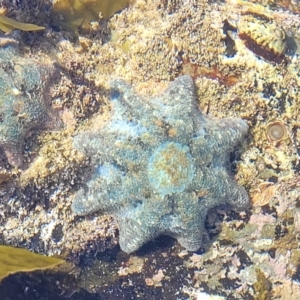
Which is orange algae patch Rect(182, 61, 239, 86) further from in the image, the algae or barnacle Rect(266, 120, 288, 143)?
the algae

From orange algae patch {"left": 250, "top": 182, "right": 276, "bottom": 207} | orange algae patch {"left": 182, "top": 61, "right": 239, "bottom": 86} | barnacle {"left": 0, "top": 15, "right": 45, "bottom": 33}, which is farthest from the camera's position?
orange algae patch {"left": 250, "top": 182, "right": 276, "bottom": 207}

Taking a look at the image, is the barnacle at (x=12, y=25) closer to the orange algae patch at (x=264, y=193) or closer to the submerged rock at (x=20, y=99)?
the submerged rock at (x=20, y=99)

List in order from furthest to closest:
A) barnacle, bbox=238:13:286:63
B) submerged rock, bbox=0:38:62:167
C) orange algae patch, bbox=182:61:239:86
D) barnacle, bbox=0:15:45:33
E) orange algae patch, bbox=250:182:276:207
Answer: orange algae patch, bbox=250:182:276:207 → orange algae patch, bbox=182:61:239:86 → barnacle, bbox=238:13:286:63 → barnacle, bbox=0:15:45:33 → submerged rock, bbox=0:38:62:167

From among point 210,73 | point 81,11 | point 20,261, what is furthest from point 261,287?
point 81,11

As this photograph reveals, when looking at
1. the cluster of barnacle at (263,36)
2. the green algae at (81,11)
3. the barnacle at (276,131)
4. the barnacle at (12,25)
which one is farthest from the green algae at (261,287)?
the barnacle at (12,25)

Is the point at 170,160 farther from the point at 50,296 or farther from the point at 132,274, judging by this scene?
the point at 50,296

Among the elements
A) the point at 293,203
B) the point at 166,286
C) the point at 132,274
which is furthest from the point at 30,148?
the point at 293,203

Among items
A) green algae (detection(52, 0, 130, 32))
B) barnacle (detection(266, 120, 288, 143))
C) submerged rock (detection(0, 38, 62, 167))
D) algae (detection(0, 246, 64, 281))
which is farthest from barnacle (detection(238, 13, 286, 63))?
algae (detection(0, 246, 64, 281))
